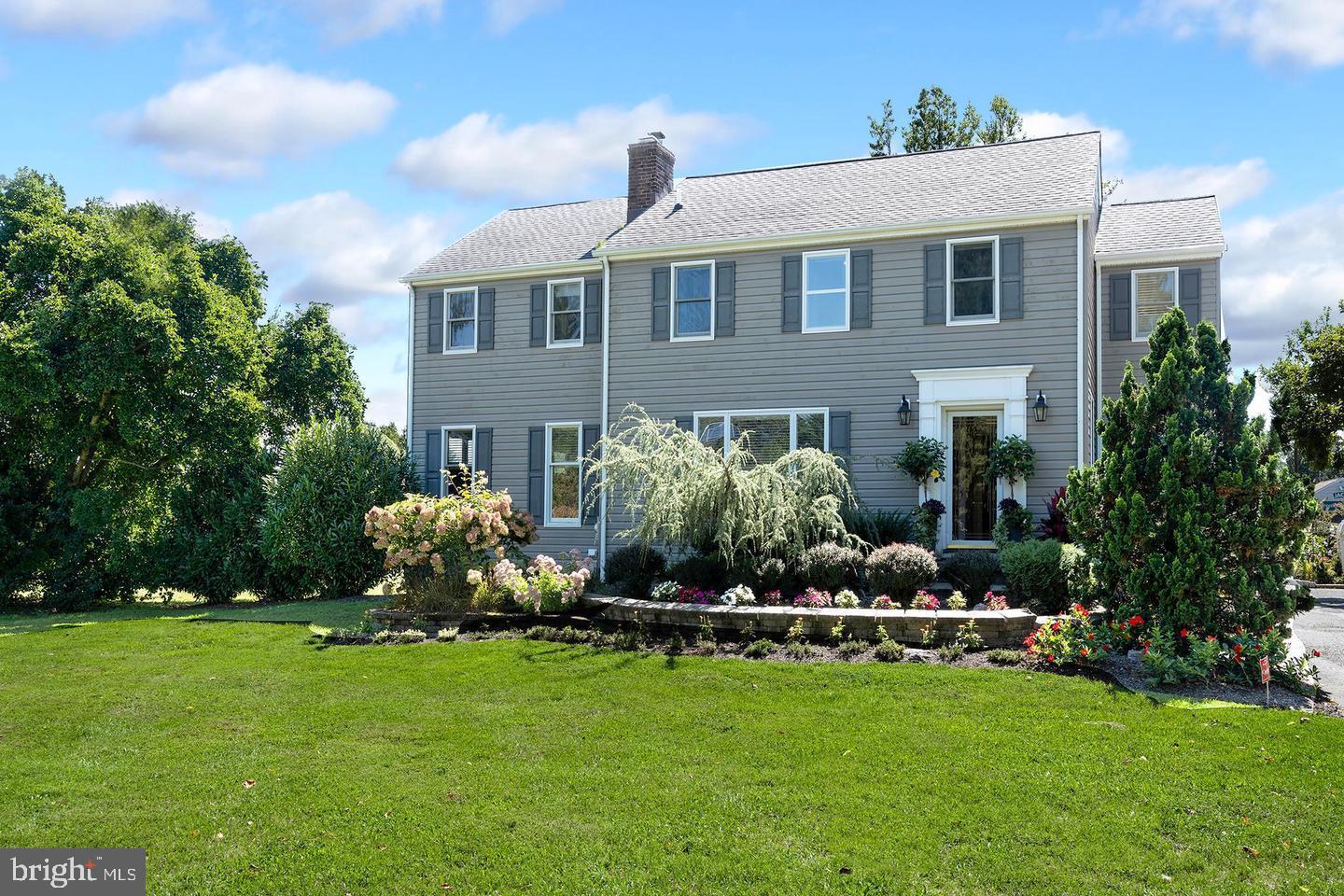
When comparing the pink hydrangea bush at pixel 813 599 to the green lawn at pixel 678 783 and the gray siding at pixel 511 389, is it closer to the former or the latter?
the green lawn at pixel 678 783

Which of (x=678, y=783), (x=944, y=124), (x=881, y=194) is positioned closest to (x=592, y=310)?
(x=881, y=194)

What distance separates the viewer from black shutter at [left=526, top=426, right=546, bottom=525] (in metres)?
16.7

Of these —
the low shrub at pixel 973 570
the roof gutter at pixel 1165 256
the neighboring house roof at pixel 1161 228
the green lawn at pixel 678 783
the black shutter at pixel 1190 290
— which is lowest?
the green lawn at pixel 678 783

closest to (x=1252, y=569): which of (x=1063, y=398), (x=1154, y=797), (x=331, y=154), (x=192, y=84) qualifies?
(x=1154, y=797)

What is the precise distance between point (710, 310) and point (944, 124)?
55.5 ft

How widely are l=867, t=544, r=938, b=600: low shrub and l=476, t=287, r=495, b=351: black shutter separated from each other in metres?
9.02

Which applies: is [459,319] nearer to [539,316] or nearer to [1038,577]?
[539,316]

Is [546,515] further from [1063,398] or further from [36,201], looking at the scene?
[36,201]

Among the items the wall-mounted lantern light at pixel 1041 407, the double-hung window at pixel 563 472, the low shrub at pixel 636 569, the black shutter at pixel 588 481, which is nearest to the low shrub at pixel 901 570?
the low shrub at pixel 636 569

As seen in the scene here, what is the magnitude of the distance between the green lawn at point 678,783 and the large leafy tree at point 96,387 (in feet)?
30.7

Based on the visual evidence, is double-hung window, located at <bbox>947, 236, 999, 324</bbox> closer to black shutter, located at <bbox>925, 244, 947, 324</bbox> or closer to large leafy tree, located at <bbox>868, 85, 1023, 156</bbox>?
black shutter, located at <bbox>925, 244, 947, 324</bbox>

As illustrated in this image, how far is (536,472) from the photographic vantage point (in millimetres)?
16781

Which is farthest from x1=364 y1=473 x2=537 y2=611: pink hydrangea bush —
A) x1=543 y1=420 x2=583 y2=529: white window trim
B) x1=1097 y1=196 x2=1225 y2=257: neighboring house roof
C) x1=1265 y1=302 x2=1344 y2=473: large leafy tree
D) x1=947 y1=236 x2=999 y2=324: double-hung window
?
x1=1265 y1=302 x2=1344 y2=473: large leafy tree

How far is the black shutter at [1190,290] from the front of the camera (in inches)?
593
